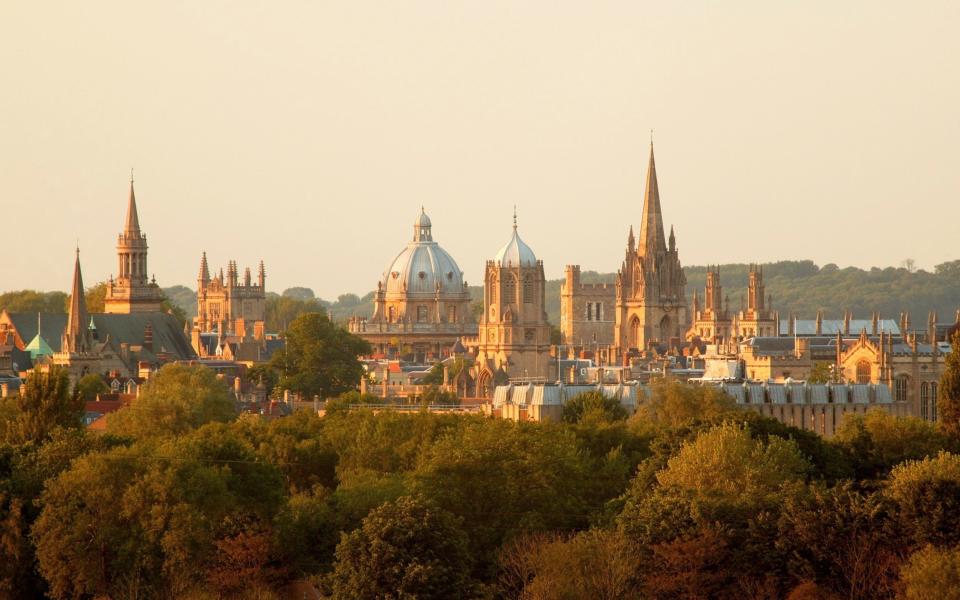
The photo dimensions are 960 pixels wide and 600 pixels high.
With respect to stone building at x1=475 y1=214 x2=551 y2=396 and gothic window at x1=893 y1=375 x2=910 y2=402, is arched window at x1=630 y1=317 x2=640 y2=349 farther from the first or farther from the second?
gothic window at x1=893 y1=375 x2=910 y2=402

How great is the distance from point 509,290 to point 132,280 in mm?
30090

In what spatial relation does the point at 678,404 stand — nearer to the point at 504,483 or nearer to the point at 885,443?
the point at 885,443

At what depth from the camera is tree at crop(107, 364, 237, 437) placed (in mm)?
85125

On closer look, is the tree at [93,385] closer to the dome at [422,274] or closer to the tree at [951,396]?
the tree at [951,396]

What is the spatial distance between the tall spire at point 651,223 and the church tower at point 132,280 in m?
32.0

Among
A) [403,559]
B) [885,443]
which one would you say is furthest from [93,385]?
[403,559]

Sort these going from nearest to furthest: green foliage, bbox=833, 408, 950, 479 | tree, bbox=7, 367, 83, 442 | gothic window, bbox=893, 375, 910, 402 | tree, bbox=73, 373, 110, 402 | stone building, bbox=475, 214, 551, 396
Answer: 1. green foliage, bbox=833, 408, 950, 479
2. tree, bbox=7, 367, 83, 442
3. gothic window, bbox=893, 375, 910, 402
4. tree, bbox=73, 373, 110, 402
5. stone building, bbox=475, 214, 551, 396

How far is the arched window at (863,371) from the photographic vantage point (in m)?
112

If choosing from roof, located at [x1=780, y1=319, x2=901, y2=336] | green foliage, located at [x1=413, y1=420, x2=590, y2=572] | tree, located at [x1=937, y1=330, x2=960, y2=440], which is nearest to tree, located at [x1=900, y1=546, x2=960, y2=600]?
green foliage, located at [x1=413, y1=420, x2=590, y2=572]

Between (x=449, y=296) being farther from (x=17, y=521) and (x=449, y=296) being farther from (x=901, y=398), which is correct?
(x=17, y=521)

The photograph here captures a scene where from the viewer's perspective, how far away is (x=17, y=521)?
6169cm

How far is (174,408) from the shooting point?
8819cm

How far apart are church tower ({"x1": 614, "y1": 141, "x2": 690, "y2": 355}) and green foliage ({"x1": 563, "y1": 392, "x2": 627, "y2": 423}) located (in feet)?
284

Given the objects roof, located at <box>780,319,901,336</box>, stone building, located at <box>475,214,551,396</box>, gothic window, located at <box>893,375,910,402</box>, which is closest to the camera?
gothic window, located at <box>893,375,910,402</box>
